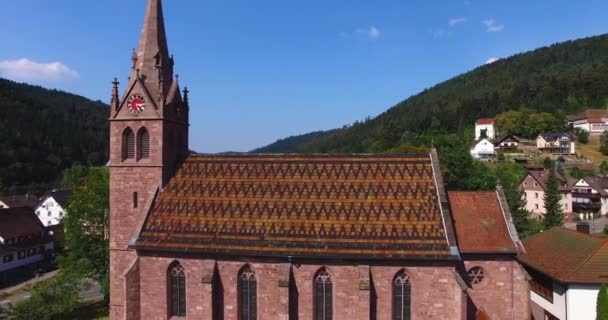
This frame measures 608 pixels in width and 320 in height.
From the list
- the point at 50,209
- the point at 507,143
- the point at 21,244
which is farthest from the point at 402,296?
the point at 507,143

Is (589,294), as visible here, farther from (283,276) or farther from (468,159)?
(468,159)

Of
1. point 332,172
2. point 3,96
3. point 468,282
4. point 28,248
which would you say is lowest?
point 28,248

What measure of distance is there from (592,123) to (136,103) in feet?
582

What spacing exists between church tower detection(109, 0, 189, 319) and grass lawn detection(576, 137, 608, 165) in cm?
13919

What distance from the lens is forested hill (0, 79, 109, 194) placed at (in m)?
141

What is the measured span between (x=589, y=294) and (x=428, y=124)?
159884mm

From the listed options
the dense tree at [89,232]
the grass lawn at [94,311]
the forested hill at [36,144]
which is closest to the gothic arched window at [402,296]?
the grass lawn at [94,311]

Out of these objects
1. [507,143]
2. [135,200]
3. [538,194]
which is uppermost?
[507,143]

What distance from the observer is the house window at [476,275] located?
27.1 m

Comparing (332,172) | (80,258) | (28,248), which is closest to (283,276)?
(332,172)

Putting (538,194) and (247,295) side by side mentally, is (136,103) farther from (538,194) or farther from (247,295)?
(538,194)

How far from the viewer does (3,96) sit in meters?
166

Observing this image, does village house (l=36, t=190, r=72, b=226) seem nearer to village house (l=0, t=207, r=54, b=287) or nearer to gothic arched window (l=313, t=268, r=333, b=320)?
village house (l=0, t=207, r=54, b=287)

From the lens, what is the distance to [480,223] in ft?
92.9
